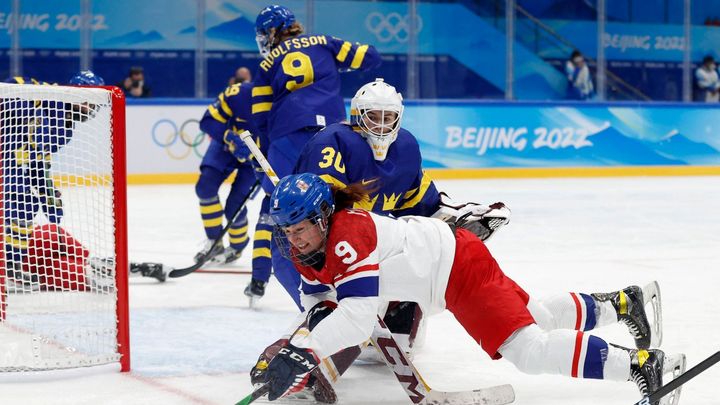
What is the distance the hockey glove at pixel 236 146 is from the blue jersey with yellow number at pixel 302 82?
54 cm

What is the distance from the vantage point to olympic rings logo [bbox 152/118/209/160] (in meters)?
9.77

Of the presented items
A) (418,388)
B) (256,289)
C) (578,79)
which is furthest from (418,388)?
(578,79)

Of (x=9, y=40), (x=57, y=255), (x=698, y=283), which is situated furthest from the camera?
(x=9, y=40)

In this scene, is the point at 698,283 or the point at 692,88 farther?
the point at 692,88

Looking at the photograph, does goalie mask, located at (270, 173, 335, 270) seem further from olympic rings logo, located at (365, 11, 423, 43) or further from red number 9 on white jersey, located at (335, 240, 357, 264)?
olympic rings logo, located at (365, 11, 423, 43)

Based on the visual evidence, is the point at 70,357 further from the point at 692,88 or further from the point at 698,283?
the point at 692,88

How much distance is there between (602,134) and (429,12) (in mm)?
2059

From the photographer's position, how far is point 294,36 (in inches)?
182

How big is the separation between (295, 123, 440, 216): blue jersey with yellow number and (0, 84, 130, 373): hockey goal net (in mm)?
559

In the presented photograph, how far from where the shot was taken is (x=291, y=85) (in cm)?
454

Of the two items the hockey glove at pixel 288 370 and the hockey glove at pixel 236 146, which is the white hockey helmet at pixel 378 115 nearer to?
the hockey glove at pixel 288 370

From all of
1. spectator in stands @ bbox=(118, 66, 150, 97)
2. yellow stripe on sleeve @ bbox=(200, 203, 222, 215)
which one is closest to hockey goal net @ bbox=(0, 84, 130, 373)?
yellow stripe on sleeve @ bbox=(200, 203, 222, 215)

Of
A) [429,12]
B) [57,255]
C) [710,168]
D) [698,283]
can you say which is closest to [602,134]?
[710,168]

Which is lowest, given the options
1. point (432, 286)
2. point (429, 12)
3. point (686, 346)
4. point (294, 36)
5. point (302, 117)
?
point (686, 346)
